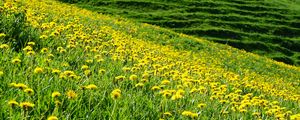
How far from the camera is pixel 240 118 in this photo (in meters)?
4.96

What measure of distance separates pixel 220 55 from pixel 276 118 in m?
19.0

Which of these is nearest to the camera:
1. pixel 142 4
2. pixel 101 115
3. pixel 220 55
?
pixel 101 115

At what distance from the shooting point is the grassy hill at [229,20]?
4503cm

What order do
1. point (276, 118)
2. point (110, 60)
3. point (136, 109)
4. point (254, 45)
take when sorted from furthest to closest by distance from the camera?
point (254, 45) < point (110, 60) < point (276, 118) < point (136, 109)

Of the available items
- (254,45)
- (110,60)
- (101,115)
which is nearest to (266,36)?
(254,45)

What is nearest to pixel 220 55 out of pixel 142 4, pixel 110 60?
pixel 110 60

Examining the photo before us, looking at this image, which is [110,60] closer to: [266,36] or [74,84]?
[74,84]

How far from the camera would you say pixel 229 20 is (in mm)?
50938

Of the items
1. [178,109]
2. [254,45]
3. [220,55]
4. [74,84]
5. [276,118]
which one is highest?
[74,84]

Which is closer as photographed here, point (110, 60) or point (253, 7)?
point (110, 60)

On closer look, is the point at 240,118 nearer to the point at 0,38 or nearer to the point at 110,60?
the point at 110,60

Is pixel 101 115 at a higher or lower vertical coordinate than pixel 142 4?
higher

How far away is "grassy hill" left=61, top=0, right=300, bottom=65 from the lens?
45031mm

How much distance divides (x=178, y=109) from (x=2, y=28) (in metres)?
3.69
